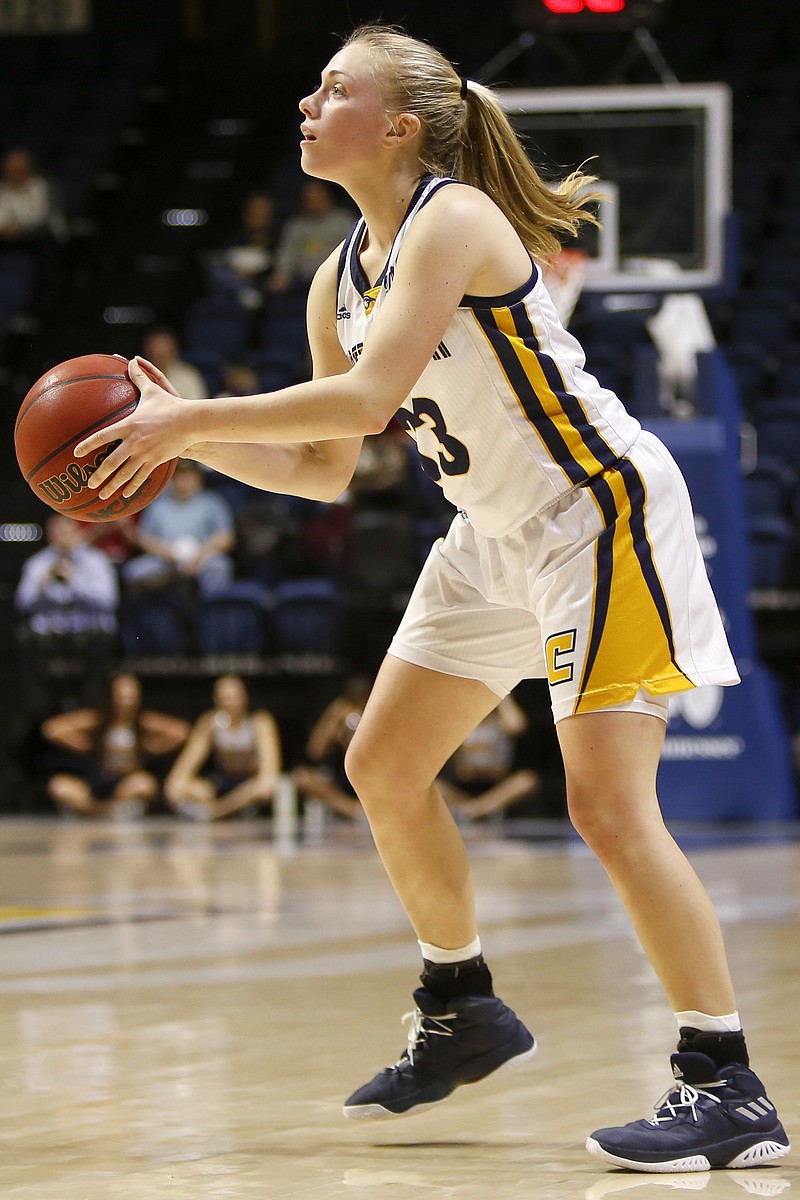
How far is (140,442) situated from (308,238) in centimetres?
1054

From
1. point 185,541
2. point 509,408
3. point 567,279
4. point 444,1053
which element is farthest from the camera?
point 185,541

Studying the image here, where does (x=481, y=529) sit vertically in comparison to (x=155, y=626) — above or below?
above

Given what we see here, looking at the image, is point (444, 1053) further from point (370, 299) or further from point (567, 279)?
point (567, 279)

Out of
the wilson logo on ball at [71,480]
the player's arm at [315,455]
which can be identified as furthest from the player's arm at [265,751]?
the wilson logo on ball at [71,480]

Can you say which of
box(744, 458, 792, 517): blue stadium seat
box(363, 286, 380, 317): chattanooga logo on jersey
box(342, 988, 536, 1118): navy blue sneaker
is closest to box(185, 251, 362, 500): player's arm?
box(363, 286, 380, 317): chattanooga logo on jersey

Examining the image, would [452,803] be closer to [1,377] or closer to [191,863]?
[191,863]

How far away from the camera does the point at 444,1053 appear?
319 cm

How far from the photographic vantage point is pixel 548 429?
2992mm

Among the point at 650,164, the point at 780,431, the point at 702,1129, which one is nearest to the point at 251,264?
the point at 780,431

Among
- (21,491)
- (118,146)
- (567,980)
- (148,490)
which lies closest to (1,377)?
(21,491)

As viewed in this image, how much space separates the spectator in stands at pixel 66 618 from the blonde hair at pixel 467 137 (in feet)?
24.9

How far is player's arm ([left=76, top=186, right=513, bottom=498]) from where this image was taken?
2.78m

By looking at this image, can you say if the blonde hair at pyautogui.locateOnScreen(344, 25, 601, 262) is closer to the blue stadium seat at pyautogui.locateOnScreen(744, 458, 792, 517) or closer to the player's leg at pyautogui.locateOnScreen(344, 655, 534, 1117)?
the player's leg at pyautogui.locateOnScreen(344, 655, 534, 1117)

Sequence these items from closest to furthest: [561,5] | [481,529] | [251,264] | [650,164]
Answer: [481,529], [561,5], [650,164], [251,264]
